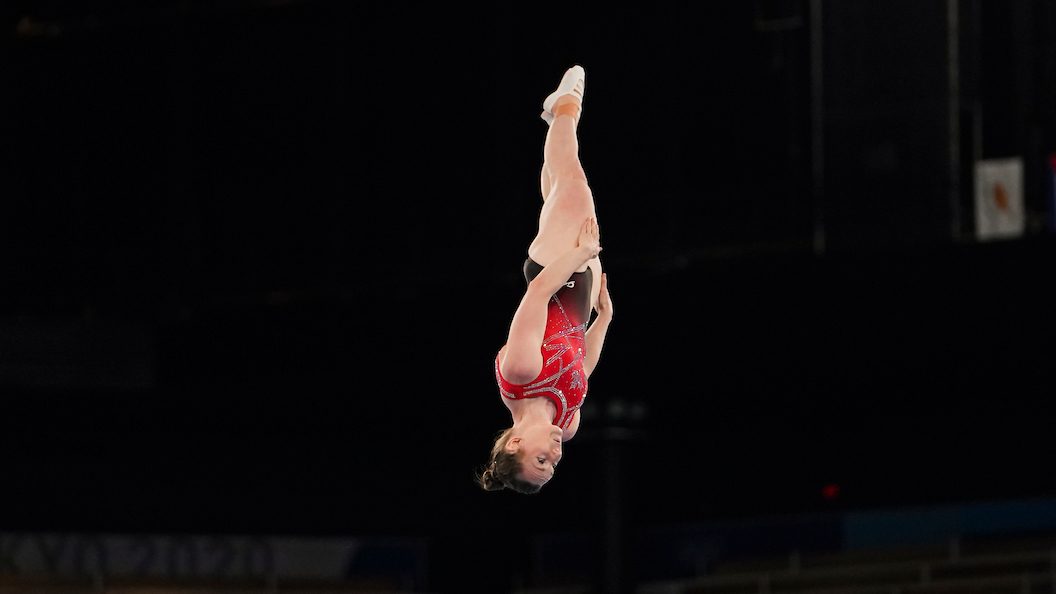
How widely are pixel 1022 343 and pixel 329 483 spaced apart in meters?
6.11

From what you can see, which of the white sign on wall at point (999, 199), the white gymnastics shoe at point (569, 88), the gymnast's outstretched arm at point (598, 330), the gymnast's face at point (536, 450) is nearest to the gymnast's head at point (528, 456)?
the gymnast's face at point (536, 450)

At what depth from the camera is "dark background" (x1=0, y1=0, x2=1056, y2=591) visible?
10.1 meters

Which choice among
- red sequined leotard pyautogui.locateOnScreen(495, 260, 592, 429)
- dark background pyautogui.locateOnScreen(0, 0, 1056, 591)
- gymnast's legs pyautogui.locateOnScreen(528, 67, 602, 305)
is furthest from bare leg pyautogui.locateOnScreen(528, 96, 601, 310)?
dark background pyautogui.locateOnScreen(0, 0, 1056, 591)

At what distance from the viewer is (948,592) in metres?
12.9

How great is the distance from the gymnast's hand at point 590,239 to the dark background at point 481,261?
3.81 metres

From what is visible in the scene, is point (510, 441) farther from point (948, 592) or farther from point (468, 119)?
point (948, 592)

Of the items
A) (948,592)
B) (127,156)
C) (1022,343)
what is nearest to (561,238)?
(1022,343)

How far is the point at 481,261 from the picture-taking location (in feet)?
37.4

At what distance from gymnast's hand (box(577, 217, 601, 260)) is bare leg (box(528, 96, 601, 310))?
5cm

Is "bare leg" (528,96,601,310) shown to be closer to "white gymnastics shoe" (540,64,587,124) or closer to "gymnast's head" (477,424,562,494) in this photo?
"white gymnastics shoe" (540,64,587,124)

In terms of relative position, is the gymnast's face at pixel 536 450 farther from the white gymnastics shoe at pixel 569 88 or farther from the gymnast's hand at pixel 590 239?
the white gymnastics shoe at pixel 569 88

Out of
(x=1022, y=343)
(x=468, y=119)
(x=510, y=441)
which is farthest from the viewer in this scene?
(x=468, y=119)

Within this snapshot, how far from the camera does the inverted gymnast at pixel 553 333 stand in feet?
21.1

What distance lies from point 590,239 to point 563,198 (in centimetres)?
41
